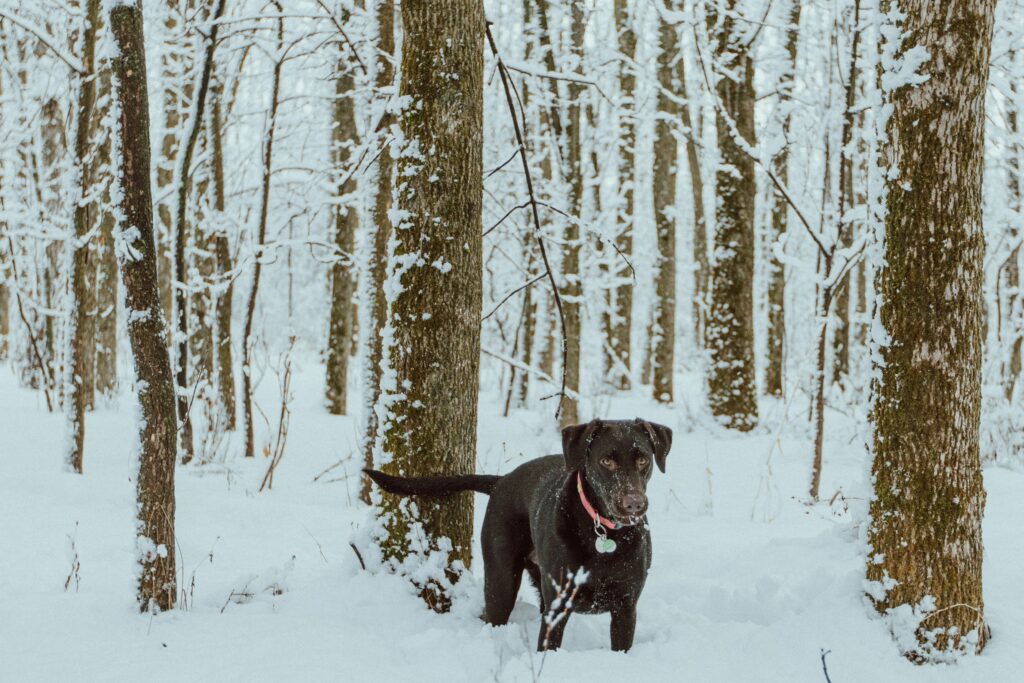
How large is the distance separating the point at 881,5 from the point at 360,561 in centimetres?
358

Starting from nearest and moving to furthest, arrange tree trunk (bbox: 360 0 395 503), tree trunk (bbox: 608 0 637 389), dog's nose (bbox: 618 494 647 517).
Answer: dog's nose (bbox: 618 494 647 517) → tree trunk (bbox: 360 0 395 503) → tree trunk (bbox: 608 0 637 389)

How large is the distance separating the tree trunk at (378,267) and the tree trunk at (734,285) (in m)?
4.96

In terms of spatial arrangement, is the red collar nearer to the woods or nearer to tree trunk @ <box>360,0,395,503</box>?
the woods

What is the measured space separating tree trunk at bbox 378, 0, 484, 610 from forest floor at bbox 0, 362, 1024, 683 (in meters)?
0.36

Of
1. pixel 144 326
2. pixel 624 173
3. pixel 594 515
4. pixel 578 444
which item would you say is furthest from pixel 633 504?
pixel 624 173

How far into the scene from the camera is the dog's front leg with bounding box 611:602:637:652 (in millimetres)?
3332

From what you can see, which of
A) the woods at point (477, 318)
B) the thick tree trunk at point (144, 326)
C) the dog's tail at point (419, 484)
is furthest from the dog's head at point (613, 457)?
the thick tree trunk at point (144, 326)

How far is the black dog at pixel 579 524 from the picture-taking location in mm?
3295

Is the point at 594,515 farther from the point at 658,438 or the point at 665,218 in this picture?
the point at 665,218

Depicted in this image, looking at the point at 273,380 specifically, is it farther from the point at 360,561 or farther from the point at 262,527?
the point at 360,561

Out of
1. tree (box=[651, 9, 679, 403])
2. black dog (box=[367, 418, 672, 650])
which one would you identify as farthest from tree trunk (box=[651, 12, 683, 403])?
black dog (box=[367, 418, 672, 650])

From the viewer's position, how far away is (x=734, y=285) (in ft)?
32.8

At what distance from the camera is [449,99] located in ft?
12.5

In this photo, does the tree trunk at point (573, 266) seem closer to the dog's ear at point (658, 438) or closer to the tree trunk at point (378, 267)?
the tree trunk at point (378, 267)
